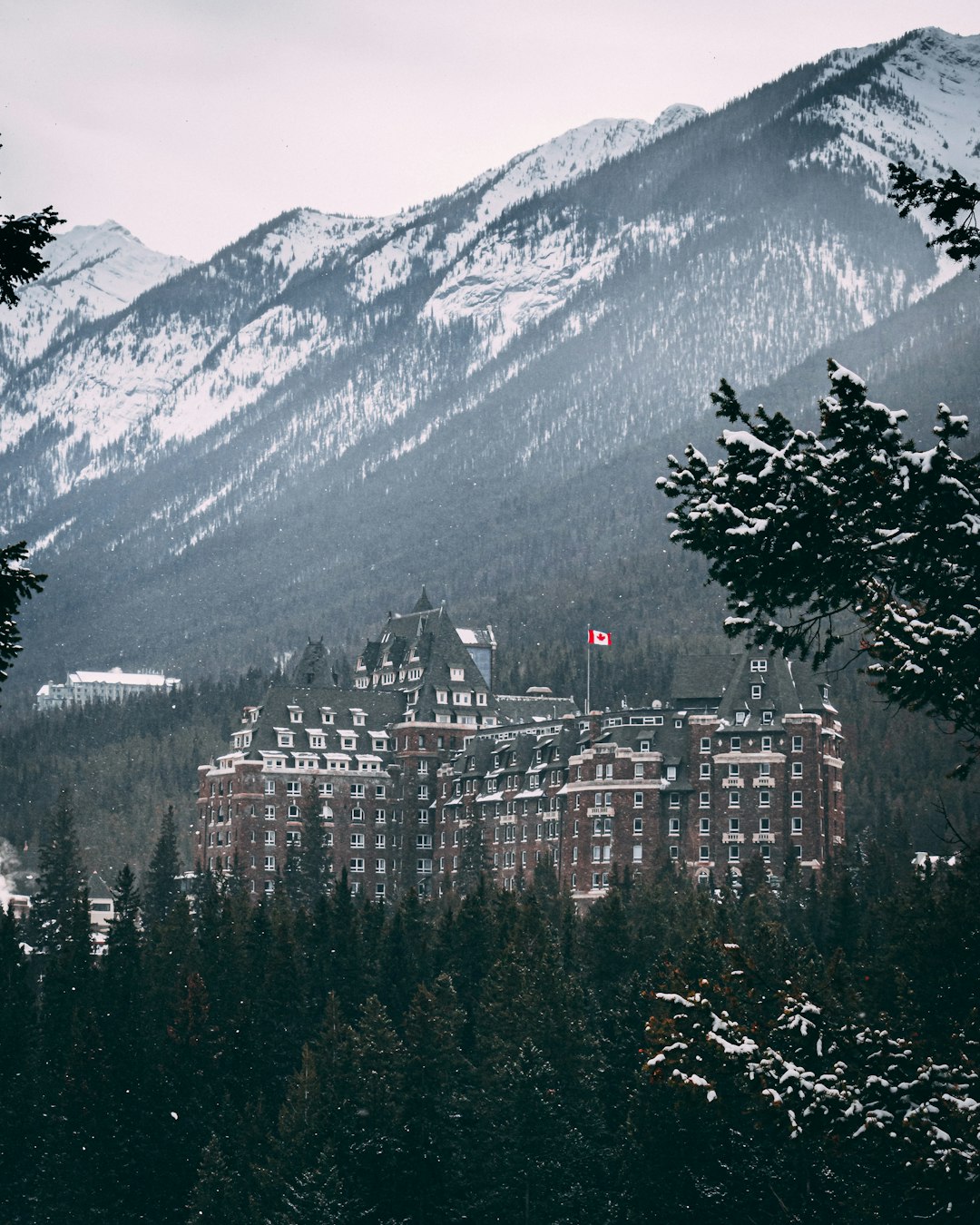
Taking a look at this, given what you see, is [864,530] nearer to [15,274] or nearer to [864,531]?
[864,531]

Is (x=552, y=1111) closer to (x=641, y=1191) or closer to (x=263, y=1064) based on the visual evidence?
(x=641, y=1191)

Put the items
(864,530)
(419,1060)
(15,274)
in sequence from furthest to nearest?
(419,1060) < (864,530) < (15,274)

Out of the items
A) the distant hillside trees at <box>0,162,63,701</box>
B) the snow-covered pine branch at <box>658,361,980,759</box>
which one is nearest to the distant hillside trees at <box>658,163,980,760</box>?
the snow-covered pine branch at <box>658,361,980,759</box>

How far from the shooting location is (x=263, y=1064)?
13100cm

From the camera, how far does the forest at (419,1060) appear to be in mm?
95500

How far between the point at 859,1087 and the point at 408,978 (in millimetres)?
115775

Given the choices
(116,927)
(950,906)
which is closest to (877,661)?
(950,906)

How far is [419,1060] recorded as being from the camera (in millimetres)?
114062

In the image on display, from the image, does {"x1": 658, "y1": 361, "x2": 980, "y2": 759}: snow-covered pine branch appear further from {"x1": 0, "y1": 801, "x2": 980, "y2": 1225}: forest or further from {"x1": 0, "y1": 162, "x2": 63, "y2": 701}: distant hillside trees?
{"x1": 0, "y1": 801, "x2": 980, "y2": 1225}: forest

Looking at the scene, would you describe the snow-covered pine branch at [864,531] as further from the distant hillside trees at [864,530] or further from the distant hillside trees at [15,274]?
the distant hillside trees at [15,274]

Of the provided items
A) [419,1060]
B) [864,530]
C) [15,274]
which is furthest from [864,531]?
[419,1060]

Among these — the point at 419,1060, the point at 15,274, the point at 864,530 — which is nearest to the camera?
the point at 15,274

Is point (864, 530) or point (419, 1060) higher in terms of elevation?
point (864, 530)

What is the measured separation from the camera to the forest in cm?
9550
